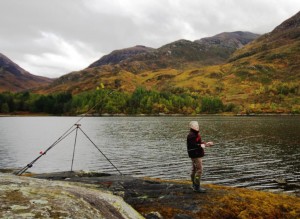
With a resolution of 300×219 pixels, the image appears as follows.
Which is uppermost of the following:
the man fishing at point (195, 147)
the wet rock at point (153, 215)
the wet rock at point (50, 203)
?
the man fishing at point (195, 147)

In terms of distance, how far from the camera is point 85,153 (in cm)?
6003

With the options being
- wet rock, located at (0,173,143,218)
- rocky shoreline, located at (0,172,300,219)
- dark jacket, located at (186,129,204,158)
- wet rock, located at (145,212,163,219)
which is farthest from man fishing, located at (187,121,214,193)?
wet rock, located at (0,173,143,218)

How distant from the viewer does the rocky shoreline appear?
403 inches

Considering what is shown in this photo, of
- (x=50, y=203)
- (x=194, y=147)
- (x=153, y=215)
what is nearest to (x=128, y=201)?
(x=153, y=215)

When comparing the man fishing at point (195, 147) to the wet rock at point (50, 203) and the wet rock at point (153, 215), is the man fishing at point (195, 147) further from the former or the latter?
the wet rock at point (50, 203)

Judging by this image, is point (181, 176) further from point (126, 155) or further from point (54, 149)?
point (54, 149)

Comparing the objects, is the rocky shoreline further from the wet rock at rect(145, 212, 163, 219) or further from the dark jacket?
the dark jacket

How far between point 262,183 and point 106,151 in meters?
35.5

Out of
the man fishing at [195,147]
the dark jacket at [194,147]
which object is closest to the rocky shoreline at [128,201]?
the man fishing at [195,147]

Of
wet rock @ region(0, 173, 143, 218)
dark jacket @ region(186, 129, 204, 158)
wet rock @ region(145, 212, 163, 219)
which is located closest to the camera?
wet rock @ region(0, 173, 143, 218)

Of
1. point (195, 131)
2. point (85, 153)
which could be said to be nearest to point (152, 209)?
point (195, 131)

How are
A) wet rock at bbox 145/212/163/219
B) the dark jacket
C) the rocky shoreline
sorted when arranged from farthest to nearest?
the dark jacket < wet rock at bbox 145/212/163/219 < the rocky shoreline

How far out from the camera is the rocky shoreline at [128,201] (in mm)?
10242

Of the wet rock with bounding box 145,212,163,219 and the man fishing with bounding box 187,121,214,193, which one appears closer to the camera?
the wet rock with bounding box 145,212,163,219
